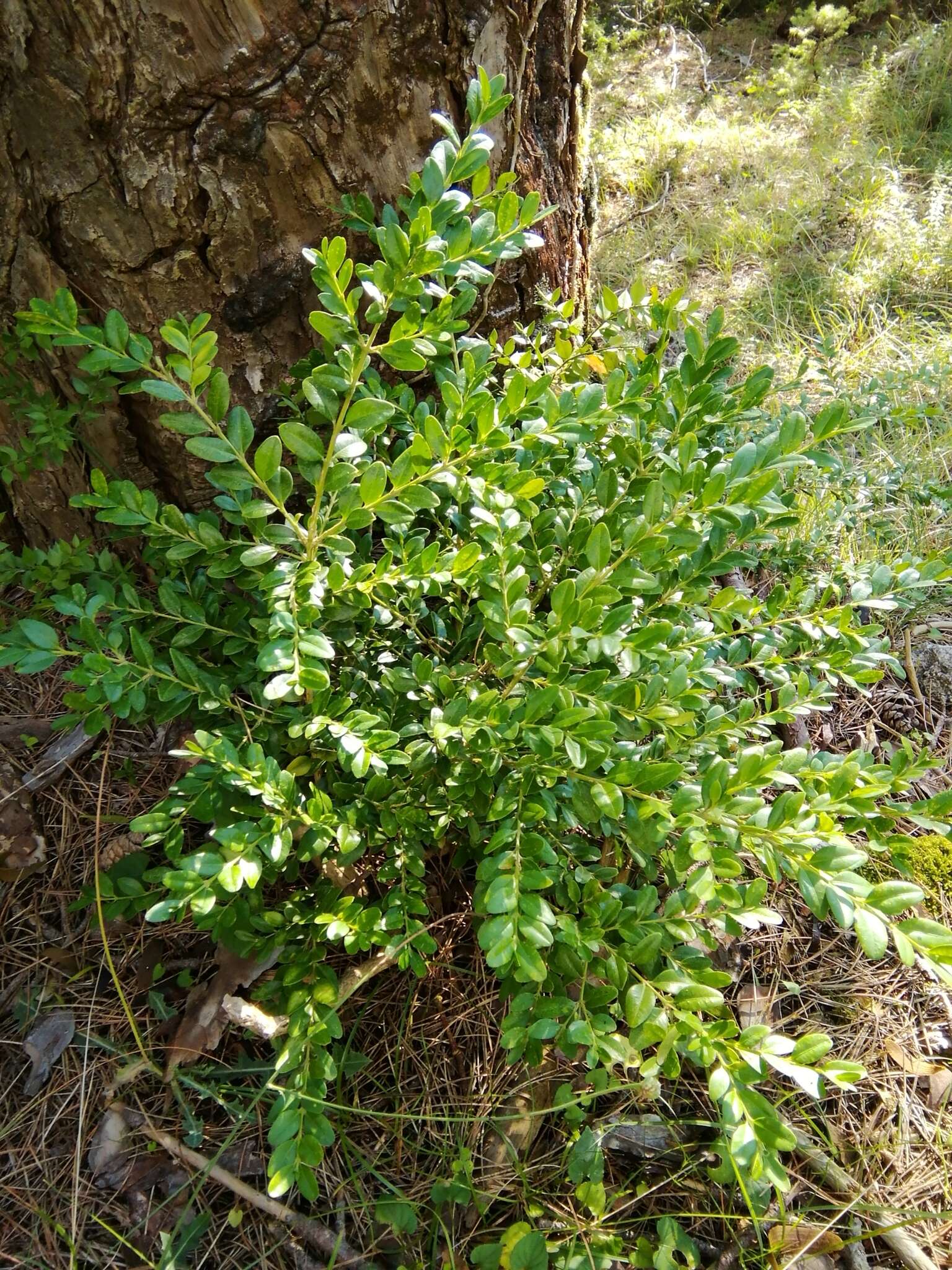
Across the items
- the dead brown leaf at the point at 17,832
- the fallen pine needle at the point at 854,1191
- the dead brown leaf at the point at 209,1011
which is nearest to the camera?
the fallen pine needle at the point at 854,1191

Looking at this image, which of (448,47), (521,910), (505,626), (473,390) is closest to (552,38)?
(448,47)

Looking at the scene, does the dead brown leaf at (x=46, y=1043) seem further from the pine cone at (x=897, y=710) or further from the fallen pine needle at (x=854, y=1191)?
the pine cone at (x=897, y=710)

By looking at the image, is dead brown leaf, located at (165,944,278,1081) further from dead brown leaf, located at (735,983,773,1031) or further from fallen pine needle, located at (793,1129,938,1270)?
fallen pine needle, located at (793,1129,938,1270)

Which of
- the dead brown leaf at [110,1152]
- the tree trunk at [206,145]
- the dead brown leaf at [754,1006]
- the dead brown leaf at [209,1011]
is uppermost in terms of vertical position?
the tree trunk at [206,145]

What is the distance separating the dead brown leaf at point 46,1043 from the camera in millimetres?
1806

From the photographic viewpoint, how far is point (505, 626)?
4.88 ft

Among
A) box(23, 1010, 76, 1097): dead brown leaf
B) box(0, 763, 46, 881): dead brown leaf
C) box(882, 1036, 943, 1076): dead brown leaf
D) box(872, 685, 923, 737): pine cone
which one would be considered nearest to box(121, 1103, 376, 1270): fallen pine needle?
box(23, 1010, 76, 1097): dead brown leaf

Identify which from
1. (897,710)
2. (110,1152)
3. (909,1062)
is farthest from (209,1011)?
(897,710)

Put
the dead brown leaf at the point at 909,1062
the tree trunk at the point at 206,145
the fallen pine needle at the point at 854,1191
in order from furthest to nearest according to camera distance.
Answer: the dead brown leaf at the point at 909,1062, the fallen pine needle at the point at 854,1191, the tree trunk at the point at 206,145

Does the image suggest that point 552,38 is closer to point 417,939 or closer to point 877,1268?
point 417,939

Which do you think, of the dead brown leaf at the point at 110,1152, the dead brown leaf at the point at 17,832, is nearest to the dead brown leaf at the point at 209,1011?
the dead brown leaf at the point at 110,1152

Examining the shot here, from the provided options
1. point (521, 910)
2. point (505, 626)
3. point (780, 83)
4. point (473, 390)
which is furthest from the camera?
point (780, 83)

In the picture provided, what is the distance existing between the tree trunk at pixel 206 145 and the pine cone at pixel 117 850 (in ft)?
2.74

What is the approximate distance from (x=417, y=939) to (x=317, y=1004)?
22 centimetres
